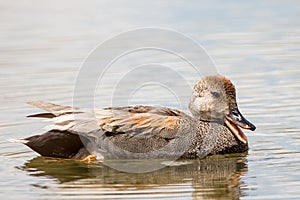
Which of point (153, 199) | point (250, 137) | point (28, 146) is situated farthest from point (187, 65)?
point (153, 199)

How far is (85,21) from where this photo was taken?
17.7 m

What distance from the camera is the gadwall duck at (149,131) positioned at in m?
11.1

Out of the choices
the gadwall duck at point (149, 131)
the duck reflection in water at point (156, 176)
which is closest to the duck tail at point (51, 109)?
the gadwall duck at point (149, 131)

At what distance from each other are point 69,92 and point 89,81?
0.49 metres

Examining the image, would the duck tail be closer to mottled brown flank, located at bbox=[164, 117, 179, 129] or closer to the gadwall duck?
the gadwall duck

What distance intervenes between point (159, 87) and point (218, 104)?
2330mm

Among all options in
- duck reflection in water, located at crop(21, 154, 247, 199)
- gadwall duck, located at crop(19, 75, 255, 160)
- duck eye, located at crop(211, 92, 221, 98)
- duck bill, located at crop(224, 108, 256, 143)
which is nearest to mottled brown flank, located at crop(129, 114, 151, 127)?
gadwall duck, located at crop(19, 75, 255, 160)

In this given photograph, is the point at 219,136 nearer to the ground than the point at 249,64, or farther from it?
nearer to the ground

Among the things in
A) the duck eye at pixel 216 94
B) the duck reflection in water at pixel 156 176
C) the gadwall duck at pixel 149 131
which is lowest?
the duck reflection in water at pixel 156 176

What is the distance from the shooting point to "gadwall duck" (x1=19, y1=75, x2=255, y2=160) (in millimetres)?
11062

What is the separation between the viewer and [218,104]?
457 inches

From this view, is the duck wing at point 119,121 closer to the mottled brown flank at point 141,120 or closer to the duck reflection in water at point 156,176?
the mottled brown flank at point 141,120

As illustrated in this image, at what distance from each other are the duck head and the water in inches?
12.9

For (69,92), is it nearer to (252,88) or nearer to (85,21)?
(252,88)
